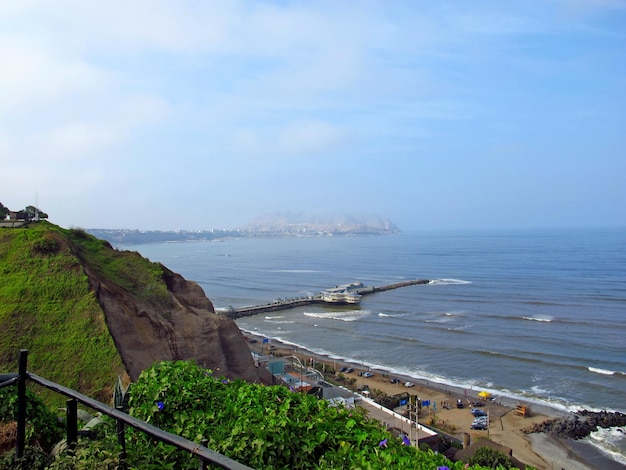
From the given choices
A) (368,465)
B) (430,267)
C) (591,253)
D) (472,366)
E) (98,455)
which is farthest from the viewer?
(591,253)

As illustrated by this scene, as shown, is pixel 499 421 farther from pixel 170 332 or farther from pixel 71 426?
pixel 71 426

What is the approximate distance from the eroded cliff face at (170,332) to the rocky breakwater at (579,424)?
58.7ft

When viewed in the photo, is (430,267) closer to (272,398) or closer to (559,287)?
(559,287)

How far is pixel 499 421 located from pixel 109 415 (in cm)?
3098

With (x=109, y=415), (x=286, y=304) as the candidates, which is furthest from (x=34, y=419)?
(x=286, y=304)

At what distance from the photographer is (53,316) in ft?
53.7

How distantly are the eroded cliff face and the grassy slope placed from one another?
1.91ft

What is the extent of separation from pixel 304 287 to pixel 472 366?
50.9 metres

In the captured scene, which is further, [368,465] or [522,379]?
[522,379]

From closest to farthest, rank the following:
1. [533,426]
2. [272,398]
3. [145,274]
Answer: [272,398], [145,274], [533,426]

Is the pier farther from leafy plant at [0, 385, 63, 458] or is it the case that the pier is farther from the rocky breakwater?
leafy plant at [0, 385, 63, 458]

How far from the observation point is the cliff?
1519 centimetres

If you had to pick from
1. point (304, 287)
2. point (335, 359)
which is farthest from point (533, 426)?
point (304, 287)

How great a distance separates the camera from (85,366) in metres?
15.1
